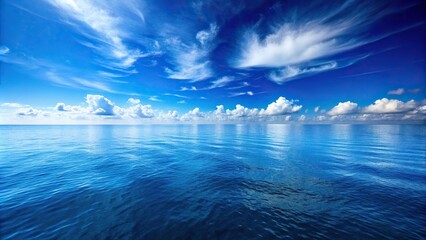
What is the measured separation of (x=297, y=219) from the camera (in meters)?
11.2

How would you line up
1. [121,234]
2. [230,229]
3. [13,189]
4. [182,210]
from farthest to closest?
[13,189] → [182,210] → [230,229] → [121,234]

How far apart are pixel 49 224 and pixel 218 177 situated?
1532 cm

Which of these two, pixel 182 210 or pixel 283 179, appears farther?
pixel 283 179

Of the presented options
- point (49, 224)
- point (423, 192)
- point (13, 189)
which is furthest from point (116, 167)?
point (423, 192)

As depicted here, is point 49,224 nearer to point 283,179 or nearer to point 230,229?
point 230,229

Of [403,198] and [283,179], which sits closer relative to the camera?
[403,198]

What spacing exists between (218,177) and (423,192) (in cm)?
2183

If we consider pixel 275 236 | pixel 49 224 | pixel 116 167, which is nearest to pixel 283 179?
pixel 275 236

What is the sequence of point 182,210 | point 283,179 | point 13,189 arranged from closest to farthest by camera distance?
point 182,210
point 13,189
point 283,179

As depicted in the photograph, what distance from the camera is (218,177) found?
1956 cm

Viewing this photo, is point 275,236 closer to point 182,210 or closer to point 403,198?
point 182,210

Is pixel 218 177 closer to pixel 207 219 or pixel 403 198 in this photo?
pixel 207 219

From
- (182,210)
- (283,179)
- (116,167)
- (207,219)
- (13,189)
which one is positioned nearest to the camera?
(207,219)

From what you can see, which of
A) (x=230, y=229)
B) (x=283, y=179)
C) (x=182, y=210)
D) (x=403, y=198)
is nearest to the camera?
(x=230, y=229)
